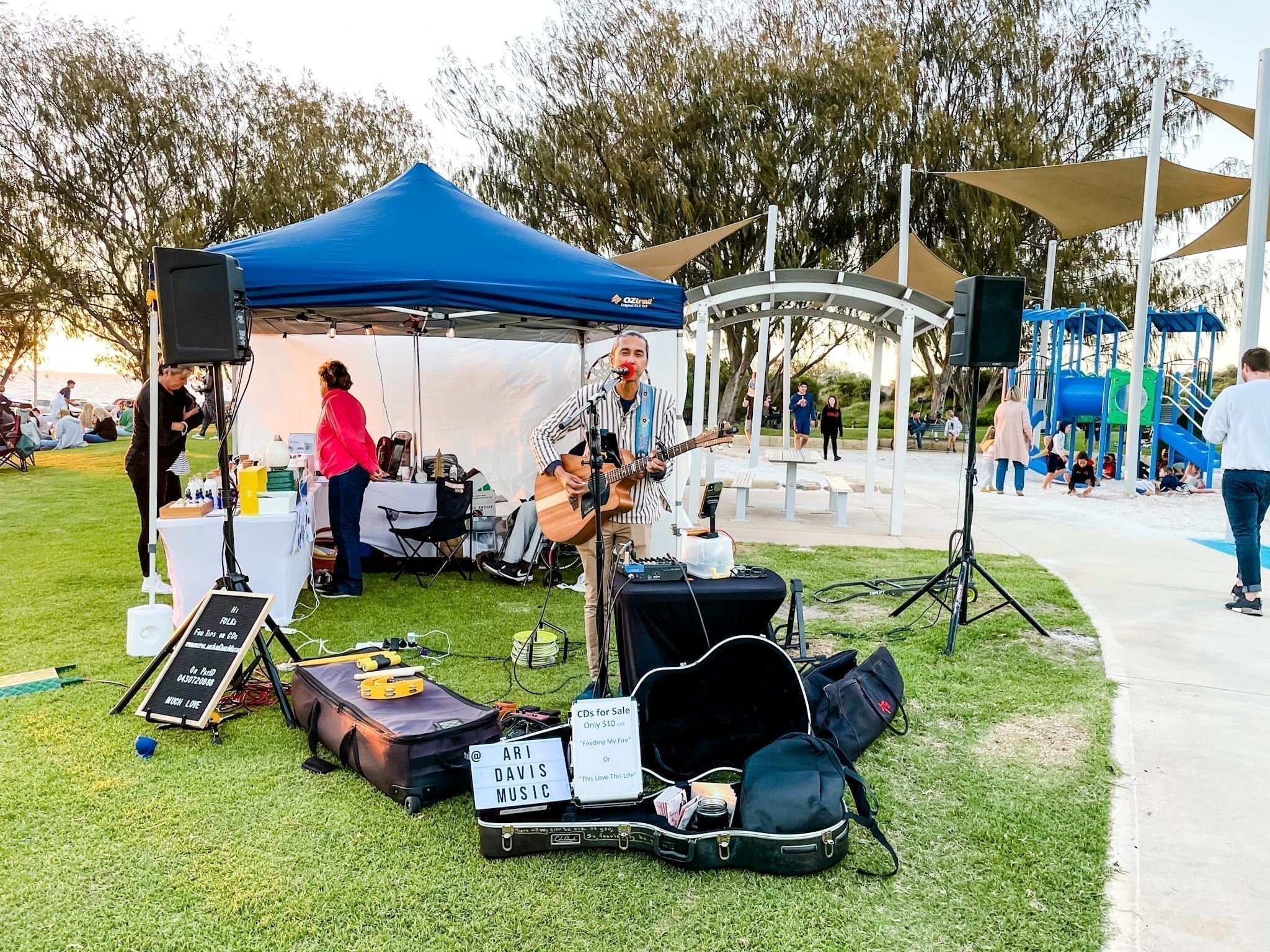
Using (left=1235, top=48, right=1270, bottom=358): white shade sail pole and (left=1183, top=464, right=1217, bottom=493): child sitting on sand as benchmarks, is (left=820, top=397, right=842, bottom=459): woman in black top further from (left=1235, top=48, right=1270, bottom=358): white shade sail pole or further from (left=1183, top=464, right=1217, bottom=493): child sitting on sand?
(left=1235, top=48, right=1270, bottom=358): white shade sail pole

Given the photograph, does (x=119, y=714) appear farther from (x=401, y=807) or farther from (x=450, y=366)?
(x=450, y=366)

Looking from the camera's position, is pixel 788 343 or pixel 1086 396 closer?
pixel 788 343

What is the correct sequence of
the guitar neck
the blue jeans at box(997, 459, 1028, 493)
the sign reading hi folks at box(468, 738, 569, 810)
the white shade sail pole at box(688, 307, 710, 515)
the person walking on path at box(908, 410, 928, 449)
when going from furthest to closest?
the person walking on path at box(908, 410, 928, 449), the blue jeans at box(997, 459, 1028, 493), the white shade sail pole at box(688, 307, 710, 515), the guitar neck, the sign reading hi folks at box(468, 738, 569, 810)

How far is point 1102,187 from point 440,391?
8.42 metres

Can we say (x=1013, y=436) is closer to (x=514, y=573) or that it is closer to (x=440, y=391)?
(x=440, y=391)

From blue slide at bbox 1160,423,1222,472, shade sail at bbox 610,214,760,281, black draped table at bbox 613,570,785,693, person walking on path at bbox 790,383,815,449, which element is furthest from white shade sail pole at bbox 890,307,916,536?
person walking on path at bbox 790,383,815,449

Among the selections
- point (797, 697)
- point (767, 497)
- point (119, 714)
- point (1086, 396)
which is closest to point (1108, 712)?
point (797, 697)

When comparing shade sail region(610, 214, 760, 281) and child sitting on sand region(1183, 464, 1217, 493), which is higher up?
shade sail region(610, 214, 760, 281)

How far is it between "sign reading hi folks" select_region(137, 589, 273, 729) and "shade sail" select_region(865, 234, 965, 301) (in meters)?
13.6

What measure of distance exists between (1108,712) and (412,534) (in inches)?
184

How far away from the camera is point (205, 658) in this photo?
378cm

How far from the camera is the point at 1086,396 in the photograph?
52.4 feet

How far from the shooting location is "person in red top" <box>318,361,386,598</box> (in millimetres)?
6082

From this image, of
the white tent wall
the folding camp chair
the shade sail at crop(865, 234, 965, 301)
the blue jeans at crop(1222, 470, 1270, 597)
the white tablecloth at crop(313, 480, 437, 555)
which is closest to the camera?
the blue jeans at crop(1222, 470, 1270, 597)
